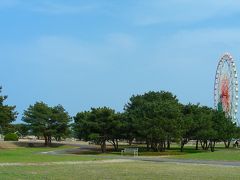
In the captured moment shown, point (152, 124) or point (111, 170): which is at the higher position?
point (152, 124)

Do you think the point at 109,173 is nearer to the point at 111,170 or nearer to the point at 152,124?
the point at 111,170

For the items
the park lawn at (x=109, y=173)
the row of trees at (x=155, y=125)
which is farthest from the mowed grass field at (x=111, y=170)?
the row of trees at (x=155, y=125)

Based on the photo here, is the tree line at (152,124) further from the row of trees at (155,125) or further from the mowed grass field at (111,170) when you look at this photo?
the mowed grass field at (111,170)

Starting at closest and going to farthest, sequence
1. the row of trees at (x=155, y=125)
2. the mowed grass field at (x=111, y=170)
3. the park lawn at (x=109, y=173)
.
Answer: the park lawn at (x=109, y=173) → the mowed grass field at (x=111, y=170) → the row of trees at (x=155, y=125)

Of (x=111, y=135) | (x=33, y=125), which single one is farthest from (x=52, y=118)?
(x=111, y=135)

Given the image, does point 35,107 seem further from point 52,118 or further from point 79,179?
point 79,179

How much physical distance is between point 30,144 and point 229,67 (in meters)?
36.2

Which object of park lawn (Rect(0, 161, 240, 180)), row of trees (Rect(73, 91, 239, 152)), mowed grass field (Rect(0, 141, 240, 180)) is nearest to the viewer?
park lawn (Rect(0, 161, 240, 180))

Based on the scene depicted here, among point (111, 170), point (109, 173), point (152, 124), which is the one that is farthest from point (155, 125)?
point (109, 173)

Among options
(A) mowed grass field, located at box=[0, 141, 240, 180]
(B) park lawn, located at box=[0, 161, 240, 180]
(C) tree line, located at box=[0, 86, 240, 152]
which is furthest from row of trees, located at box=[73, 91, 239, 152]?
(B) park lawn, located at box=[0, 161, 240, 180]

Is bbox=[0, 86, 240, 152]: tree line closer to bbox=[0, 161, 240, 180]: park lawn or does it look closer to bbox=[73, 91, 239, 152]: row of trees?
bbox=[73, 91, 239, 152]: row of trees

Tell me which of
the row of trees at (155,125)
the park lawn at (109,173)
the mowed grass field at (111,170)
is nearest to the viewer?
the park lawn at (109,173)

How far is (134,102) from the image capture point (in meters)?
87.6

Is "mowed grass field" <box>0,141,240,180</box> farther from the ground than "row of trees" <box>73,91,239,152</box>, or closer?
closer
